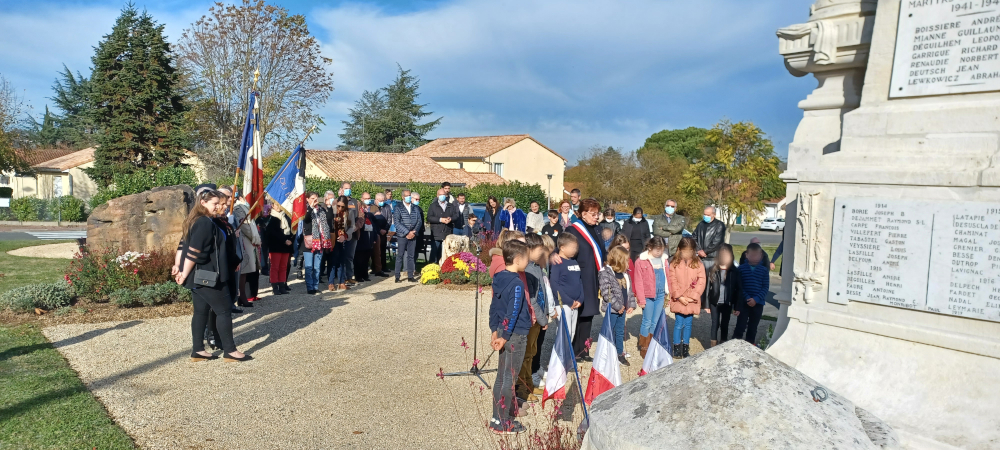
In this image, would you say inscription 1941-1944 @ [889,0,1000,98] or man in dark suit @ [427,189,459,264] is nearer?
inscription 1941-1944 @ [889,0,1000,98]

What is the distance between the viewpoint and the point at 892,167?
14.4ft

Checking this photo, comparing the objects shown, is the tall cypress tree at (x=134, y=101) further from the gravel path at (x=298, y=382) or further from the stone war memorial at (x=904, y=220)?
the stone war memorial at (x=904, y=220)

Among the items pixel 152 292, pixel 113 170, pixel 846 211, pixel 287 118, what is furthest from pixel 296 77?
pixel 846 211

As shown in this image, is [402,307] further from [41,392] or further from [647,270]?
[41,392]

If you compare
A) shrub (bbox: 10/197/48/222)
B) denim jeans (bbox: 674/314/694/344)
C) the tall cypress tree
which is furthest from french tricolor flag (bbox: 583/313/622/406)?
shrub (bbox: 10/197/48/222)

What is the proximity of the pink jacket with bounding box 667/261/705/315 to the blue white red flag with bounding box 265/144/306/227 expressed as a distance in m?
5.61

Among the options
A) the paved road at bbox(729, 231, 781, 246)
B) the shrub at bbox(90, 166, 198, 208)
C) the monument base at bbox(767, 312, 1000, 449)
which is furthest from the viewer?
the paved road at bbox(729, 231, 781, 246)

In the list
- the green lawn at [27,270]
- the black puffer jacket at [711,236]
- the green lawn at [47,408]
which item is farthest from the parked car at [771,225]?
the green lawn at [47,408]

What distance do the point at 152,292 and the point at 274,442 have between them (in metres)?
5.92

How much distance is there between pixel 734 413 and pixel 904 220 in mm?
2316

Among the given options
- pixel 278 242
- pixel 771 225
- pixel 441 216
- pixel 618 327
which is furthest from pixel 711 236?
pixel 771 225

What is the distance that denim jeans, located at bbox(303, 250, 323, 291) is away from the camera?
11.8 m

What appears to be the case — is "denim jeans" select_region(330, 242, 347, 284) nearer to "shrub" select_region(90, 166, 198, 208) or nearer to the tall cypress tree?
"shrub" select_region(90, 166, 198, 208)

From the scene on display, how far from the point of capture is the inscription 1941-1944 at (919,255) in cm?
399
